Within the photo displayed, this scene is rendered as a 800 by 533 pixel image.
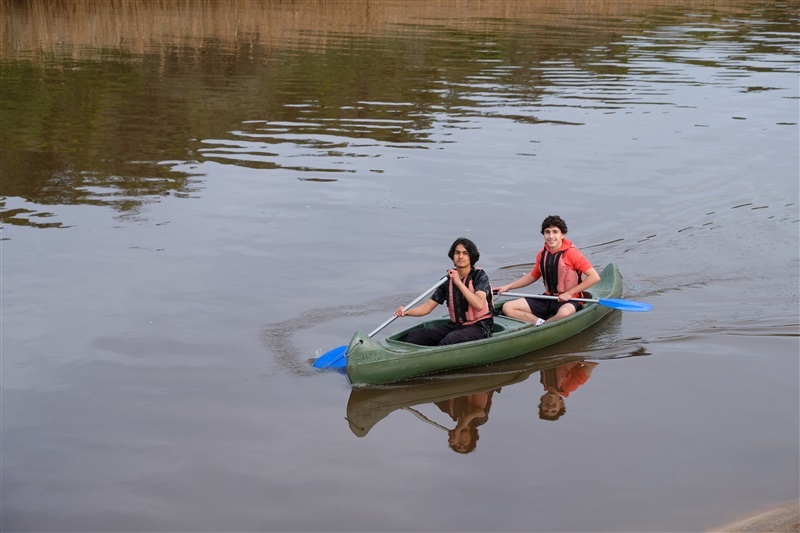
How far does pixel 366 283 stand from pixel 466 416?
3.53m

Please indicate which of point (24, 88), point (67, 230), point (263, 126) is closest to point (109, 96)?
point (24, 88)

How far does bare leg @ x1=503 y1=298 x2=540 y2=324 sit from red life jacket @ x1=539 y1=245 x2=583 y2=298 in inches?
11.9

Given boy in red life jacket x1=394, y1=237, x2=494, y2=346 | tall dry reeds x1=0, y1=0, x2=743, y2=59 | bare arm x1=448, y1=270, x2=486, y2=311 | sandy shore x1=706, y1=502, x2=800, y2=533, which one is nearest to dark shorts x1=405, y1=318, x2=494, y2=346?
boy in red life jacket x1=394, y1=237, x2=494, y2=346

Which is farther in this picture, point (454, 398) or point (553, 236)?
point (553, 236)

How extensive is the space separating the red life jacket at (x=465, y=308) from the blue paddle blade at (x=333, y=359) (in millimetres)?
1130

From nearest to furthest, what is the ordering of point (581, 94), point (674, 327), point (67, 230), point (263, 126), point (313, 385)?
1. point (313, 385)
2. point (674, 327)
3. point (67, 230)
4. point (263, 126)
5. point (581, 94)

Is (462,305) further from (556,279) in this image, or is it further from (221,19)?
(221,19)

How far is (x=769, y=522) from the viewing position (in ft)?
21.2

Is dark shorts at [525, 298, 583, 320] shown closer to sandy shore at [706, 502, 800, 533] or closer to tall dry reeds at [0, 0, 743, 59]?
sandy shore at [706, 502, 800, 533]

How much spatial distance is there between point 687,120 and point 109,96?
1291 centimetres

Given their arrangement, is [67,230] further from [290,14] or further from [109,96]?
[290,14]

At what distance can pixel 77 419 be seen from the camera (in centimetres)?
846

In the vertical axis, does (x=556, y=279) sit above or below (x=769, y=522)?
above

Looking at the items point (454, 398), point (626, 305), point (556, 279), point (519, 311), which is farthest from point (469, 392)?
point (626, 305)
